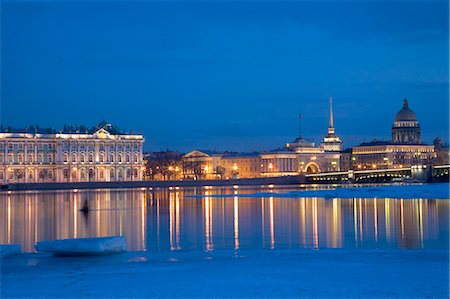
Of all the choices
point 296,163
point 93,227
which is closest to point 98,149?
point 296,163

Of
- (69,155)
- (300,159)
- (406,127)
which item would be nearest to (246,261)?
(69,155)

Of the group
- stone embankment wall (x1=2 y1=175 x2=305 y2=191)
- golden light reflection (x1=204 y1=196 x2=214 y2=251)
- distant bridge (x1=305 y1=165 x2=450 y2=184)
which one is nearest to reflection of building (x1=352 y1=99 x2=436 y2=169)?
distant bridge (x1=305 y1=165 x2=450 y2=184)

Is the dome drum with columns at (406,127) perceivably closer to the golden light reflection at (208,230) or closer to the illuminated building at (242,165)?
the illuminated building at (242,165)

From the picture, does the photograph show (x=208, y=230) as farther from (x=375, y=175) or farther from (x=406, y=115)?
(x=406, y=115)

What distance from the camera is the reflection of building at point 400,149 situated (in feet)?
481

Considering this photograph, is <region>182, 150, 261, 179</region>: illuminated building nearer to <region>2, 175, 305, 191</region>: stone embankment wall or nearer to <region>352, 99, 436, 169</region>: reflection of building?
<region>352, 99, 436, 169</region>: reflection of building

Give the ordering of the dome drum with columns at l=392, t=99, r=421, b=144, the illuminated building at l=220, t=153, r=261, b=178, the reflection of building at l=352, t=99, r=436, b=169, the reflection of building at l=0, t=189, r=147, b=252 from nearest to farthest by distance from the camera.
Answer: the reflection of building at l=0, t=189, r=147, b=252
the illuminated building at l=220, t=153, r=261, b=178
the reflection of building at l=352, t=99, r=436, b=169
the dome drum with columns at l=392, t=99, r=421, b=144

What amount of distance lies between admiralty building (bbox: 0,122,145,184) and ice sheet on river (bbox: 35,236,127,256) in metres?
84.3

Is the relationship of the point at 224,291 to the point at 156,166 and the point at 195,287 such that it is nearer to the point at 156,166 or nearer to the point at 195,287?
the point at 195,287

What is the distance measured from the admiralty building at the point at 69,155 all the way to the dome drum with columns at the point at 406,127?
64.7 meters

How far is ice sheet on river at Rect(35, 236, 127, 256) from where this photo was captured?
16766mm

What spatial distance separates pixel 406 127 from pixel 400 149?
12170mm

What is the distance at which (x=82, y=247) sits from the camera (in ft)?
55.1

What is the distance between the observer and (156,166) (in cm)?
13412
